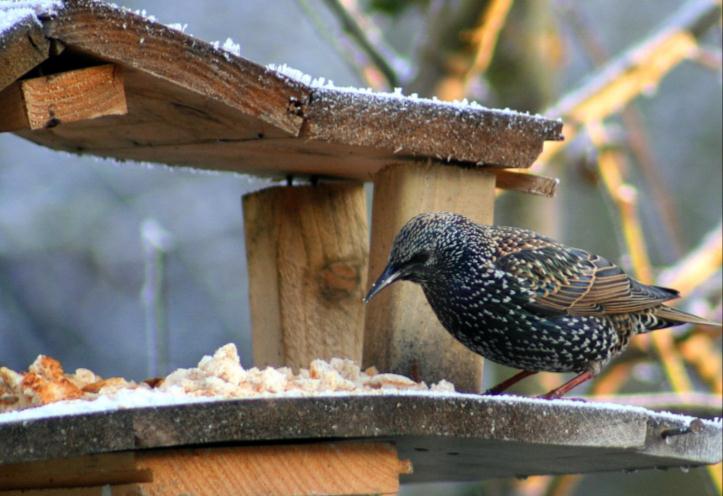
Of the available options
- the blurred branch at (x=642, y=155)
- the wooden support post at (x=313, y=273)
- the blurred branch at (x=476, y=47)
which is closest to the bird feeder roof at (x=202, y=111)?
the wooden support post at (x=313, y=273)

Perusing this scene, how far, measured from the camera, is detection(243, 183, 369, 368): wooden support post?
4.39 m

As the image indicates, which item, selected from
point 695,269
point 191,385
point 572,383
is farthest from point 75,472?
point 695,269

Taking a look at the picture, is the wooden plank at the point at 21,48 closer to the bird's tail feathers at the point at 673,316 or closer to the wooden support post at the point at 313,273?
the wooden support post at the point at 313,273

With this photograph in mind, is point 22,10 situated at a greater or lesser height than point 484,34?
lesser

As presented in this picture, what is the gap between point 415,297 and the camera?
4.14 metres

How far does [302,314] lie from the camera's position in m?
4.40

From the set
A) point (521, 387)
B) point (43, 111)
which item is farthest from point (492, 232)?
point (521, 387)

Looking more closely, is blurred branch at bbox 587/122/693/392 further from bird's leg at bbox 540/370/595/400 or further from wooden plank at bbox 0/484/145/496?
wooden plank at bbox 0/484/145/496

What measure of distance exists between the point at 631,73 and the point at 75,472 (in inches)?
154

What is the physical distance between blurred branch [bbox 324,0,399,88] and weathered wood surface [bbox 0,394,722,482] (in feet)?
8.51

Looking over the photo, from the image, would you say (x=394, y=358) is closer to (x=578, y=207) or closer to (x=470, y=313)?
(x=470, y=313)

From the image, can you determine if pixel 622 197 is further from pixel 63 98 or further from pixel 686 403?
pixel 63 98

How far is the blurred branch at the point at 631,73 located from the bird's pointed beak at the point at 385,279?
2366 millimetres

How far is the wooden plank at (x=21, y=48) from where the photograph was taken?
117 inches
